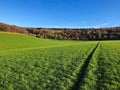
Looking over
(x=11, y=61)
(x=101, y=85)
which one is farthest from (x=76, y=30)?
(x=101, y=85)

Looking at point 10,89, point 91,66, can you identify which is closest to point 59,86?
point 10,89

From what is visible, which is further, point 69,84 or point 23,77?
point 23,77

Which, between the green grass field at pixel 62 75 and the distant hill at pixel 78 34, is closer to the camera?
the green grass field at pixel 62 75

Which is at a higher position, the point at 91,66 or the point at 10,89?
the point at 91,66

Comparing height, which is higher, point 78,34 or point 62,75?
point 78,34

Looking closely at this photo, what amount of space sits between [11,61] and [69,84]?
11581 millimetres

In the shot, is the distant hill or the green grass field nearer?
the green grass field

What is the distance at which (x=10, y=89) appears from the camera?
16641mm

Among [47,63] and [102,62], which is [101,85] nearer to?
[102,62]

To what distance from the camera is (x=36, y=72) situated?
66.7 feet

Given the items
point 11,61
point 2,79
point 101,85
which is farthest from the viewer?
point 11,61

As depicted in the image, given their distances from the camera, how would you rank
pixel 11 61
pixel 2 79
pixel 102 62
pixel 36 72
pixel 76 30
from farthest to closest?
pixel 76 30 < pixel 11 61 < pixel 102 62 < pixel 36 72 < pixel 2 79

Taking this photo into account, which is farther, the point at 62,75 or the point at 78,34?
the point at 78,34

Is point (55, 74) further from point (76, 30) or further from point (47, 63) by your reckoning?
point (76, 30)
